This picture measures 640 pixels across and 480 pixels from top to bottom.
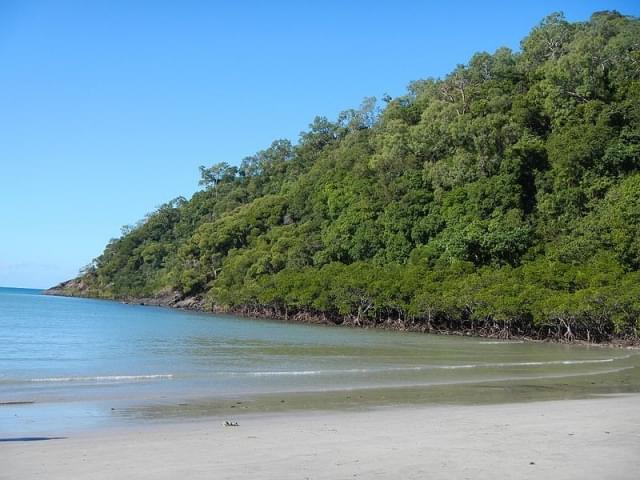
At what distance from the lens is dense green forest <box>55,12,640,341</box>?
52688 millimetres

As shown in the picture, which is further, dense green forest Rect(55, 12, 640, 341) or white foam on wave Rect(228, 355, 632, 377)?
dense green forest Rect(55, 12, 640, 341)

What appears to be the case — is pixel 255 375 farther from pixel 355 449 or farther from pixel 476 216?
pixel 476 216

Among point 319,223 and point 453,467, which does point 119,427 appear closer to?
point 453,467

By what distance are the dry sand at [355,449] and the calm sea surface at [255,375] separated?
8.24 feet

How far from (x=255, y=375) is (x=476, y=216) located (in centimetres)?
5267

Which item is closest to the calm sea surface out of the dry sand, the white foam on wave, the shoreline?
the white foam on wave

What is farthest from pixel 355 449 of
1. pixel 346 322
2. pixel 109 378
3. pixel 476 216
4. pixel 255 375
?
pixel 476 216

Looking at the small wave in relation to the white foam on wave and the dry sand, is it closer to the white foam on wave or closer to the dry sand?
the white foam on wave

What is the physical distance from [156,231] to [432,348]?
11054 centimetres

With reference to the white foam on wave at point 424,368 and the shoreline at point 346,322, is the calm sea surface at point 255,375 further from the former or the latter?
the shoreline at point 346,322

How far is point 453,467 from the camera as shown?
8.84 metres

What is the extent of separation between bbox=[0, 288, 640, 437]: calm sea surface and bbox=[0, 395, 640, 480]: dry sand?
2512mm

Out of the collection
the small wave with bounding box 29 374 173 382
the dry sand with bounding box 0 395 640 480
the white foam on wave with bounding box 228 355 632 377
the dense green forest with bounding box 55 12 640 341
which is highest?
the dense green forest with bounding box 55 12 640 341

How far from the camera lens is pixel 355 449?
10.2 m
